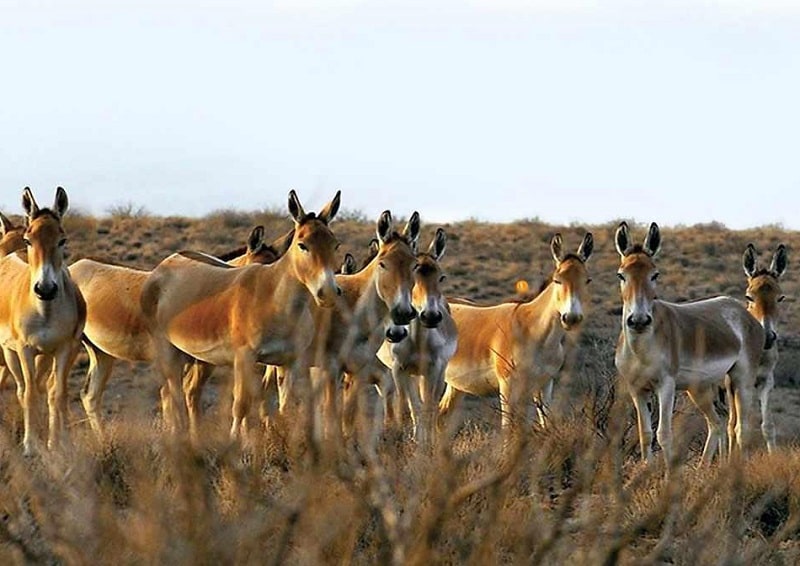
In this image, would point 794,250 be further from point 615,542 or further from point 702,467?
point 615,542

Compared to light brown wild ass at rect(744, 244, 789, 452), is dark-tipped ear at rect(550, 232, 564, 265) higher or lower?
higher

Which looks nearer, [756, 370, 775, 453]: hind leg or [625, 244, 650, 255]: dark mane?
[625, 244, 650, 255]: dark mane

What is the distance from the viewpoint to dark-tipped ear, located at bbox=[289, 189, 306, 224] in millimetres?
14891

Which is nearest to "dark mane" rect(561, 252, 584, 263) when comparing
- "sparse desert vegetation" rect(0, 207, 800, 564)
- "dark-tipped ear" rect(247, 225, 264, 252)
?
"sparse desert vegetation" rect(0, 207, 800, 564)

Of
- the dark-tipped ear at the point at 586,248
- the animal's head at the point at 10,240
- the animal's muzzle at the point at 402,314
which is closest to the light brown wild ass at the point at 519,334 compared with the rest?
the dark-tipped ear at the point at 586,248

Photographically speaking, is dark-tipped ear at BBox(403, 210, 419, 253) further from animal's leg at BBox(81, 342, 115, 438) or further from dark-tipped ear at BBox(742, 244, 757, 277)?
dark-tipped ear at BBox(742, 244, 757, 277)

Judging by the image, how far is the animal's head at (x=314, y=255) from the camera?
1416 cm

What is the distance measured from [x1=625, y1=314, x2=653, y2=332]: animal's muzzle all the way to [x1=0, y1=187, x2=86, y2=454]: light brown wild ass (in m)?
5.15

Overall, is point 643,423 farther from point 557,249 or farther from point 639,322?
point 557,249

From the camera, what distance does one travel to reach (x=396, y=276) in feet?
50.6

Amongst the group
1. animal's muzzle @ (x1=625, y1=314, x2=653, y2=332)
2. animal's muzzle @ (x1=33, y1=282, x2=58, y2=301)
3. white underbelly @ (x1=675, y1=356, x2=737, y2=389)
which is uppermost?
animal's muzzle @ (x1=33, y1=282, x2=58, y2=301)

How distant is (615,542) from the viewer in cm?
670

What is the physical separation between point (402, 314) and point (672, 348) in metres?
2.86

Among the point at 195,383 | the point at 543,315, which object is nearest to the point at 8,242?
the point at 195,383
